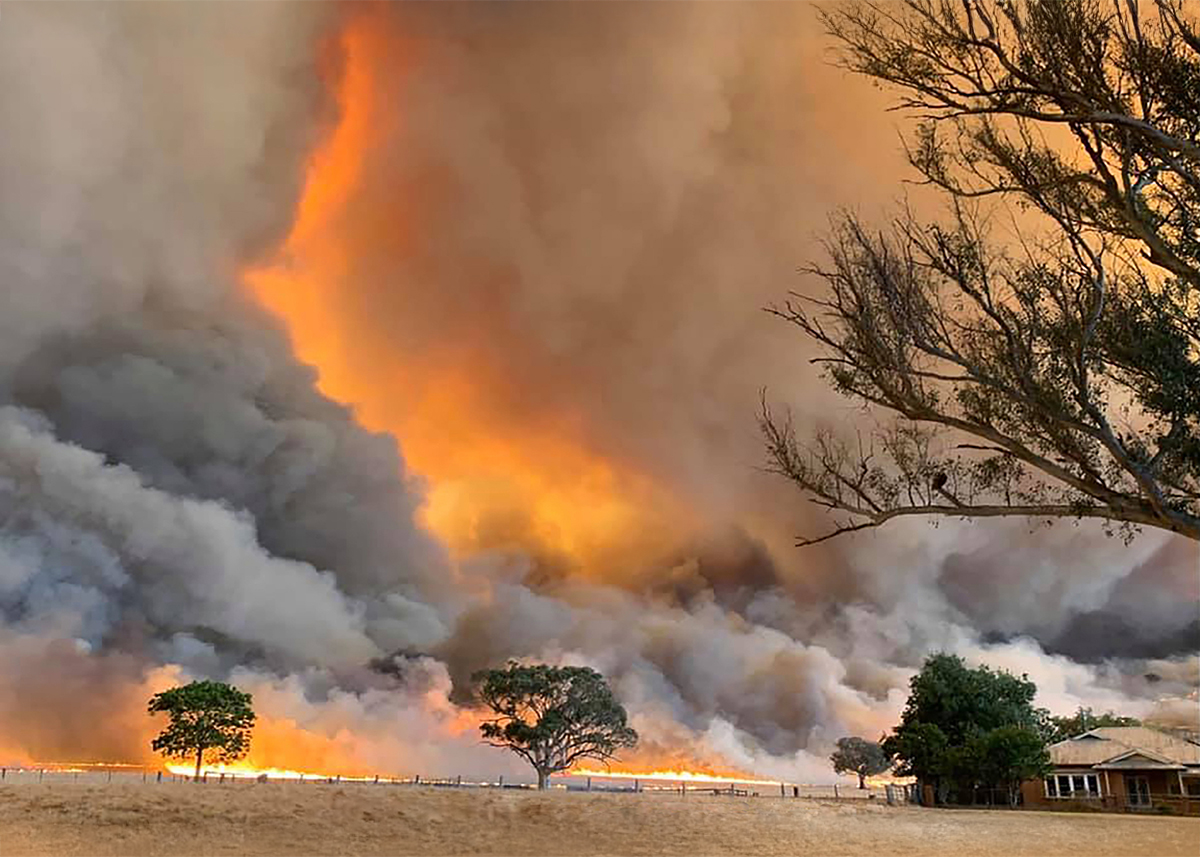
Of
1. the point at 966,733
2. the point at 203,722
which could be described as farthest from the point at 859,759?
the point at 203,722

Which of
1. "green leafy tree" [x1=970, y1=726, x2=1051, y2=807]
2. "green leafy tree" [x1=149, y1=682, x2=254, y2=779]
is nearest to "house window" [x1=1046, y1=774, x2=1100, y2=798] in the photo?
"green leafy tree" [x1=970, y1=726, x2=1051, y2=807]

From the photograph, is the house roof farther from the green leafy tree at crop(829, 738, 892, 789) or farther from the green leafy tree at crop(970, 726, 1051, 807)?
the green leafy tree at crop(829, 738, 892, 789)

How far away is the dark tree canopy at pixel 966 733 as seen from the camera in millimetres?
38312

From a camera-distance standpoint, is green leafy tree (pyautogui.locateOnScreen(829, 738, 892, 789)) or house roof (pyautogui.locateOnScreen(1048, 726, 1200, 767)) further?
green leafy tree (pyautogui.locateOnScreen(829, 738, 892, 789))

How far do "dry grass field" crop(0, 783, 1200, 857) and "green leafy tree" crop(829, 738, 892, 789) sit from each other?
1456 inches

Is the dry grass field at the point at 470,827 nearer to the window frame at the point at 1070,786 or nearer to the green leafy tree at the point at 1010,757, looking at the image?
the green leafy tree at the point at 1010,757

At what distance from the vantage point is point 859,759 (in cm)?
6644

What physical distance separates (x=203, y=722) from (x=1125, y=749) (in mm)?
44685

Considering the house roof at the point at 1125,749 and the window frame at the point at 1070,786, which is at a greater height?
the house roof at the point at 1125,749

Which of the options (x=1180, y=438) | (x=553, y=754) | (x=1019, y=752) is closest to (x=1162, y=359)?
(x=1180, y=438)

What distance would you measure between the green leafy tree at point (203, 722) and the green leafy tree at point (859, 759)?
47.6 m

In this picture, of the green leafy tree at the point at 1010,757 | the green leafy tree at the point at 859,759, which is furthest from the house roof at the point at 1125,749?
the green leafy tree at the point at 859,759

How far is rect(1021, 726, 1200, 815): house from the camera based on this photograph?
38.5m

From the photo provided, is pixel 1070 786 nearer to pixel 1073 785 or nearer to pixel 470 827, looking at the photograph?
pixel 1073 785
